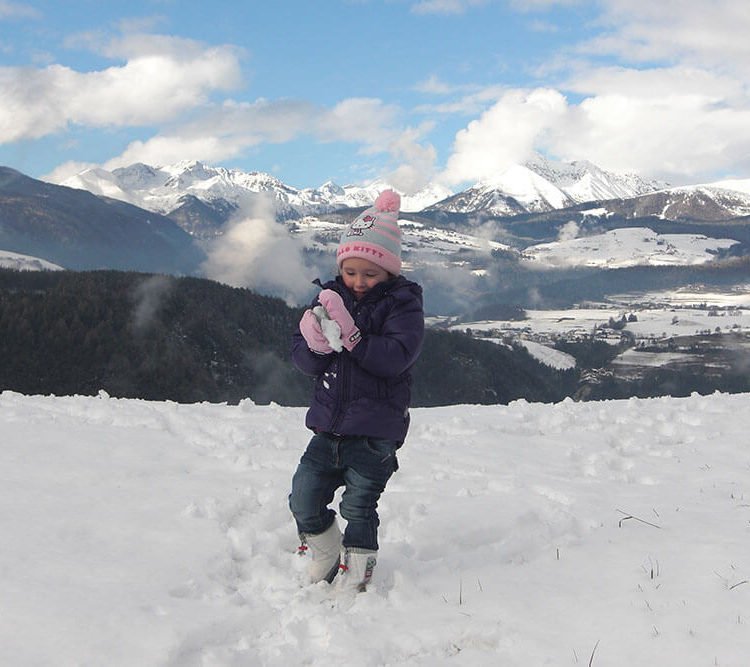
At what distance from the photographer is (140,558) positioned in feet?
16.4

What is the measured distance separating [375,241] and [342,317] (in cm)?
79

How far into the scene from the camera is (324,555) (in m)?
4.94

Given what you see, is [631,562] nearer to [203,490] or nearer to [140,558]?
[140,558]

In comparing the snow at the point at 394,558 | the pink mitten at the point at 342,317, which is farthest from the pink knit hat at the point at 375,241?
the snow at the point at 394,558

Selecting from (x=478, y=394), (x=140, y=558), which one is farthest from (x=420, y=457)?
(x=478, y=394)

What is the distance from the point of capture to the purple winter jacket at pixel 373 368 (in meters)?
4.66

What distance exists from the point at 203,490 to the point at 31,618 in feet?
9.96

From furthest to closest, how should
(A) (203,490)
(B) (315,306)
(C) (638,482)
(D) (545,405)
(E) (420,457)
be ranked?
(D) (545,405) → (E) (420,457) → (C) (638,482) → (A) (203,490) → (B) (315,306)

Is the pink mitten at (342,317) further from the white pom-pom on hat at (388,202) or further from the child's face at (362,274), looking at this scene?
the white pom-pom on hat at (388,202)

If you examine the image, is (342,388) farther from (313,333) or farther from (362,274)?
(362,274)

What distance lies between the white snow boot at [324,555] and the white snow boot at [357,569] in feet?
0.44

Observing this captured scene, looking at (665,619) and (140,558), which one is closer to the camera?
(665,619)

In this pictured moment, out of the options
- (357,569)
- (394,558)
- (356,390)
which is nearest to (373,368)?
(356,390)

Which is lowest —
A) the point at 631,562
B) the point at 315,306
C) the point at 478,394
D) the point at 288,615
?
the point at 478,394
